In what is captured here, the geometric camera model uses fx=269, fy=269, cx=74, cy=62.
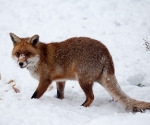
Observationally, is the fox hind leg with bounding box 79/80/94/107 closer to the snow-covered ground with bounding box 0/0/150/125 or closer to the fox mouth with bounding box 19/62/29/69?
the snow-covered ground with bounding box 0/0/150/125

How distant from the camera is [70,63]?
6.39 m

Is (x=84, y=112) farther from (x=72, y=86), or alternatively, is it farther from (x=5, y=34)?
(x=5, y=34)

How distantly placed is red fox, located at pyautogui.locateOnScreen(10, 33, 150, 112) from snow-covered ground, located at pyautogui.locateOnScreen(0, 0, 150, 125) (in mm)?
465

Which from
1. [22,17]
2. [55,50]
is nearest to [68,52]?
[55,50]

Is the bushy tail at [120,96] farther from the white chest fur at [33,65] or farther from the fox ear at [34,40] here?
the fox ear at [34,40]

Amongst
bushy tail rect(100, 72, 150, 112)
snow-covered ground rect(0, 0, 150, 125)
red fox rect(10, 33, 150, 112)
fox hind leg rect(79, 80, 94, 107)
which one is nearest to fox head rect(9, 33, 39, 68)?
red fox rect(10, 33, 150, 112)

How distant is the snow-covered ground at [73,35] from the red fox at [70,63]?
1.52 feet

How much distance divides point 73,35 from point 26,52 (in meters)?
4.32

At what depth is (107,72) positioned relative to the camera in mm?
6270

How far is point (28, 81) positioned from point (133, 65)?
3188mm

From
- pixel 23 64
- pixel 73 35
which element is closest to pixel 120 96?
pixel 23 64

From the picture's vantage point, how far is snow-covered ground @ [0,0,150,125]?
5169 millimetres

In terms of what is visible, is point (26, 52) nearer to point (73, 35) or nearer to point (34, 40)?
point (34, 40)

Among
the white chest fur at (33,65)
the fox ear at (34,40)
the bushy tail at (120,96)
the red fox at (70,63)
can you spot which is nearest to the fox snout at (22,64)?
the red fox at (70,63)
